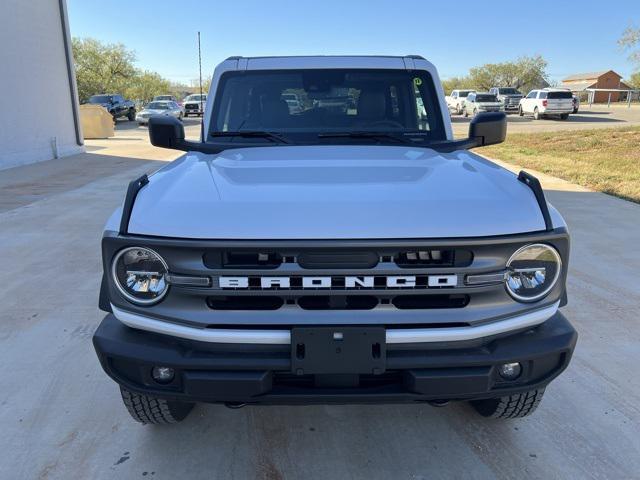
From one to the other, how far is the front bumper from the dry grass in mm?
7925

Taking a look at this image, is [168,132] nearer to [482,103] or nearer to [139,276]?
[139,276]

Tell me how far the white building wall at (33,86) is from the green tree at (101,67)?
111ft

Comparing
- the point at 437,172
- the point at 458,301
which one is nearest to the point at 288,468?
the point at 458,301

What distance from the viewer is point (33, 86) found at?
1410cm

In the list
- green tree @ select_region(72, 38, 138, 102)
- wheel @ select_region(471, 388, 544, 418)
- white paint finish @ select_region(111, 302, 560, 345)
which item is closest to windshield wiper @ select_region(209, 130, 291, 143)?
white paint finish @ select_region(111, 302, 560, 345)

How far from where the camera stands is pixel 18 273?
516 cm

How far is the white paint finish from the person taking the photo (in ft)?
6.49

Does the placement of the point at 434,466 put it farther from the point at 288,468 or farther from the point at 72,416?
the point at 72,416

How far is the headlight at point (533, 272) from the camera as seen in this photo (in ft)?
6.79

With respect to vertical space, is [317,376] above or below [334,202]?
below

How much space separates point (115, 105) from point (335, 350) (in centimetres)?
3449

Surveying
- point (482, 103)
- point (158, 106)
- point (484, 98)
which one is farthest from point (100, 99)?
point (484, 98)

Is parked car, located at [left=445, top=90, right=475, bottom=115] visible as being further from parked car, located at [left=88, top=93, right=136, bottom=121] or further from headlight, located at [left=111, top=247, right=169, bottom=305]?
Answer: headlight, located at [left=111, top=247, right=169, bottom=305]

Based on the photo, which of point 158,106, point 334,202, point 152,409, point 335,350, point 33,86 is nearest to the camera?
point 335,350
